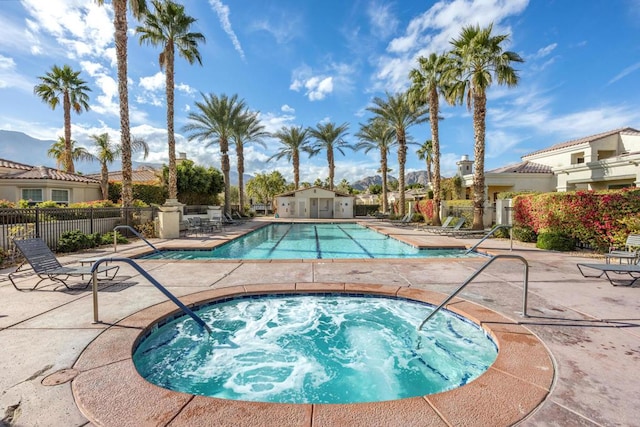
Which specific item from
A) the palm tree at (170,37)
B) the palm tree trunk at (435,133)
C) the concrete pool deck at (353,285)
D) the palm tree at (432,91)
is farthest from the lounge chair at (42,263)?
the palm tree at (432,91)

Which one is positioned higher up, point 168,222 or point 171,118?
point 171,118

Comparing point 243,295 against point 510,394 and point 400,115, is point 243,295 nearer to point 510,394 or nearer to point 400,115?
point 510,394

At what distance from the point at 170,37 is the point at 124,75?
6.28 metres

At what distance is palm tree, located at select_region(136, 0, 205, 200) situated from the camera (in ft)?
61.3

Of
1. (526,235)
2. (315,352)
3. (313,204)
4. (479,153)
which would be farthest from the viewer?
(313,204)

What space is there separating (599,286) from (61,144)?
134 feet

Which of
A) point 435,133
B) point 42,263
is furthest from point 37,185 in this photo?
point 435,133

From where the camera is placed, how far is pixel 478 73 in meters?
15.2

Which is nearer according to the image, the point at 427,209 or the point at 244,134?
the point at 427,209

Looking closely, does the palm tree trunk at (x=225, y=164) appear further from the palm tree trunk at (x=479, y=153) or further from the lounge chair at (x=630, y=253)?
the lounge chair at (x=630, y=253)

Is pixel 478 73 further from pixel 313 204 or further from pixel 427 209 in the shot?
pixel 313 204

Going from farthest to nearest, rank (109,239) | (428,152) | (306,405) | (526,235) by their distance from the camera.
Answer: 1. (428,152)
2. (526,235)
3. (109,239)
4. (306,405)

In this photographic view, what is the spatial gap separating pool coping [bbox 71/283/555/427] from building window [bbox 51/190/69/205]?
2326cm

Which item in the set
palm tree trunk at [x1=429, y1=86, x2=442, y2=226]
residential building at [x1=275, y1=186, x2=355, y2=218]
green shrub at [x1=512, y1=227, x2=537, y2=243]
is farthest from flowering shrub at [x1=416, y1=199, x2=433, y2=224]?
residential building at [x1=275, y1=186, x2=355, y2=218]
